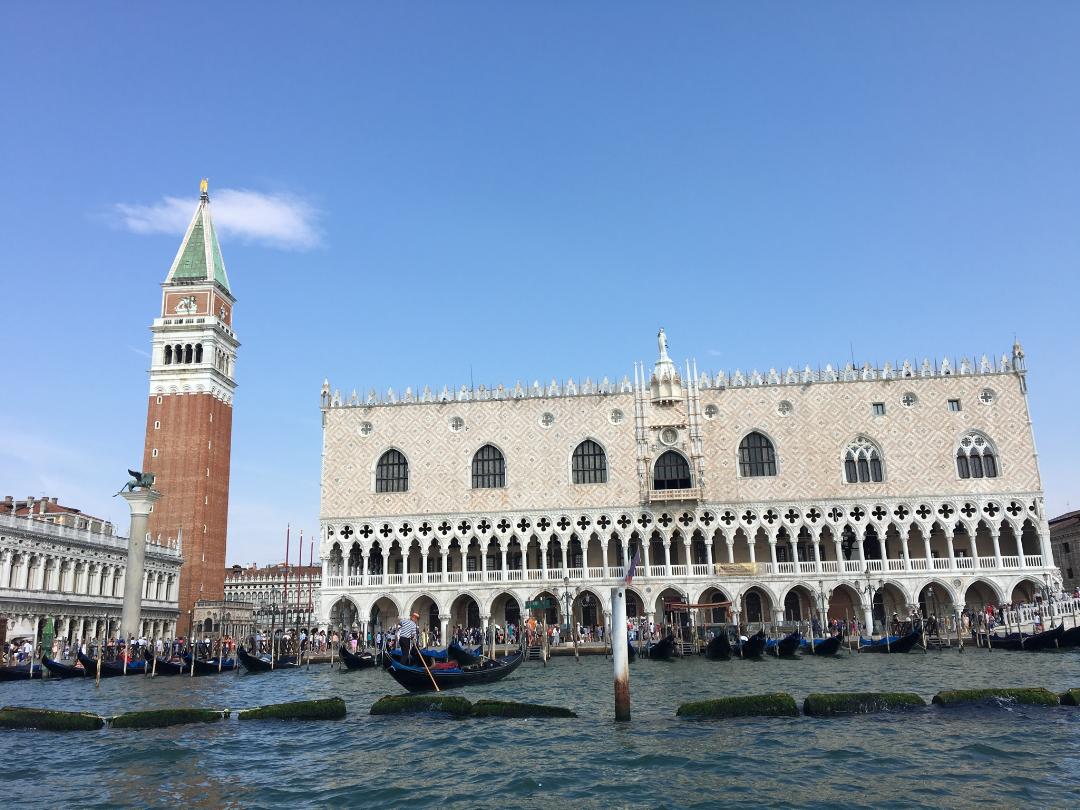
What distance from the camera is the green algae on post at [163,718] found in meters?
14.4

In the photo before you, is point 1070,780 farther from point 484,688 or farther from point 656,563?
point 656,563

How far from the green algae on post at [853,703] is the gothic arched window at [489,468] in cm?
2305

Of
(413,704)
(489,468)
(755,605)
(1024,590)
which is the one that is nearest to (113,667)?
(413,704)

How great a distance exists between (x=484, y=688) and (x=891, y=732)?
9.98 meters

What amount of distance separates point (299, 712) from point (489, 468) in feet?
71.1

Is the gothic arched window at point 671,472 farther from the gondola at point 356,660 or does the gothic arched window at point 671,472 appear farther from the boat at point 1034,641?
the gondola at point 356,660

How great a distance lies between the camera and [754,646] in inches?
1032

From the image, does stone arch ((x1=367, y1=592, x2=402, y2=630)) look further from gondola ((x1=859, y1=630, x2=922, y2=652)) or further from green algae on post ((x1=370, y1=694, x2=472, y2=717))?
green algae on post ((x1=370, y1=694, x2=472, y2=717))

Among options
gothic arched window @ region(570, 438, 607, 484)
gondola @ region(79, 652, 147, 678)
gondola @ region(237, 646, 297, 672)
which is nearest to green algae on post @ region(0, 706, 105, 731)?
gondola @ region(79, 652, 147, 678)

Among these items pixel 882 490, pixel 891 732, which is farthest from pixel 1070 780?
pixel 882 490

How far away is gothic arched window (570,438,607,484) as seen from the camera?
3584cm

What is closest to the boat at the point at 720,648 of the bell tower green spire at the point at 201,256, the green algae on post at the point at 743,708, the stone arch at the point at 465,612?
the stone arch at the point at 465,612

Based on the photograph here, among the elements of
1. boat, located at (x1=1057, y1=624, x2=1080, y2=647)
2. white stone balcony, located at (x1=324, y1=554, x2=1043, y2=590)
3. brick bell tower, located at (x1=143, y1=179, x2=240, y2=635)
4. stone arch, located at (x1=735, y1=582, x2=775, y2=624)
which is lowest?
boat, located at (x1=1057, y1=624, x2=1080, y2=647)

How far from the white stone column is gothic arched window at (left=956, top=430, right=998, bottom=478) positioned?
29.6 meters
